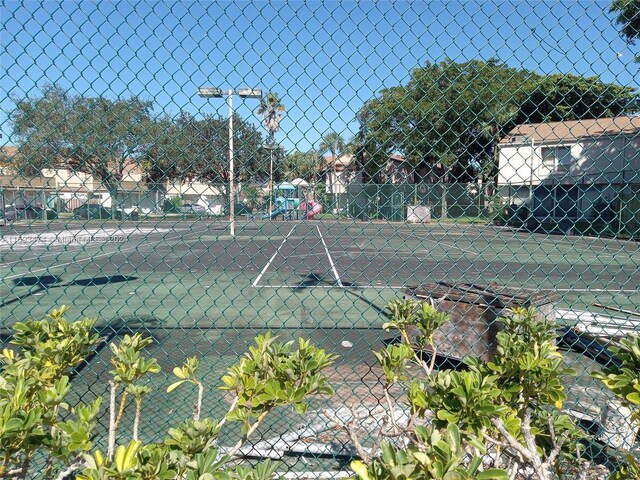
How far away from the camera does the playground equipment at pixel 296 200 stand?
10.5 ft

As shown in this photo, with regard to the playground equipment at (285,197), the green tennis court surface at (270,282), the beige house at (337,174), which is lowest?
the green tennis court surface at (270,282)

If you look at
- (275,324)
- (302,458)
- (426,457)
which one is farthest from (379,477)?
(275,324)

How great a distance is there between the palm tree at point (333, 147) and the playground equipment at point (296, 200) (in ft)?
0.58

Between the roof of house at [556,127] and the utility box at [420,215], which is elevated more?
the roof of house at [556,127]

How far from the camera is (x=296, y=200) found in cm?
388

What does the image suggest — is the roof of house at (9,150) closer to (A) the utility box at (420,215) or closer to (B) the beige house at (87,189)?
(B) the beige house at (87,189)

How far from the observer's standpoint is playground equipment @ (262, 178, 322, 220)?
10.5 feet

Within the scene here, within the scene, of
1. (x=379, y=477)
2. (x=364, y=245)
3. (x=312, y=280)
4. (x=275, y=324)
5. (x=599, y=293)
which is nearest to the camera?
(x=379, y=477)

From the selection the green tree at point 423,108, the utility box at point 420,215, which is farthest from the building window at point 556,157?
the utility box at point 420,215

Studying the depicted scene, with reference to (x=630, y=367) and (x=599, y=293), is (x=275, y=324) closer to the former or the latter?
(x=630, y=367)

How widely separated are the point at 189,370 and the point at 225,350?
12.2 ft

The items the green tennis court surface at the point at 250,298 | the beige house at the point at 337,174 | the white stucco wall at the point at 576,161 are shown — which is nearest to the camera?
the beige house at the point at 337,174

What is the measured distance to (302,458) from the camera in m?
3.06

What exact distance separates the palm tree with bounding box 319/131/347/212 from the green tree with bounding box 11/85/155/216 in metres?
A: 0.93
